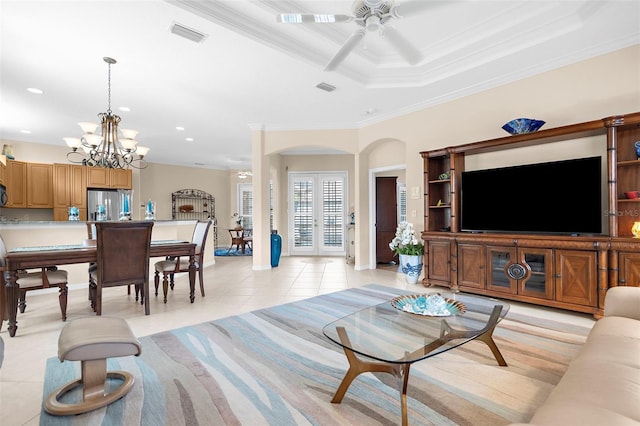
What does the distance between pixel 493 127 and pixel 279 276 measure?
13.3 feet

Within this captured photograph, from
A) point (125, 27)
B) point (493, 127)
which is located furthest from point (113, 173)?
point (493, 127)

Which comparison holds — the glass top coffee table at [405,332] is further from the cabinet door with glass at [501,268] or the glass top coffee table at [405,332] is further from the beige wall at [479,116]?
the beige wall at [479,116]

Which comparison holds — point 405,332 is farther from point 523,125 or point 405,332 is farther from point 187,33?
point 187,33

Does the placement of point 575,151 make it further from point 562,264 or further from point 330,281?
point 330,281

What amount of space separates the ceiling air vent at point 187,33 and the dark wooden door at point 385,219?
4.64m

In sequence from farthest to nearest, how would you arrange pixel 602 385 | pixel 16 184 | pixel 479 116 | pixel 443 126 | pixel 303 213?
pixel 303 213 < pixel 16 184 < pixel 443 126 < pixel 479 116 < pixel 602 385

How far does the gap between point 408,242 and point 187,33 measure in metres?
3.90

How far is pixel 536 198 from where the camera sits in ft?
11.9

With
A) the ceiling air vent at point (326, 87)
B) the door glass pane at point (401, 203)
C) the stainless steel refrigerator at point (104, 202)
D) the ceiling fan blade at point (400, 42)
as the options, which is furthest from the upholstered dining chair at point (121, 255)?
the door glass pane at point (401, 203)

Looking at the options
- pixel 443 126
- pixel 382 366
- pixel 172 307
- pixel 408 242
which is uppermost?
pixel 443 126

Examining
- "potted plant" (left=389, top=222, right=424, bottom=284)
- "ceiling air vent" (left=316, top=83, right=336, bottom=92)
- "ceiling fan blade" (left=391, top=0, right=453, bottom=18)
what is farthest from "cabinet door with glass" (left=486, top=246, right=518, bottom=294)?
"ceiling air vent" (left=316, top=83, right=336, bottom=92)

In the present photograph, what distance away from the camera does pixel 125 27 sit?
2988 mm

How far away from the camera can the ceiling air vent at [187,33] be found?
3000mm

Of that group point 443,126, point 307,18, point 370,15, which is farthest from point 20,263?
point 443,126
